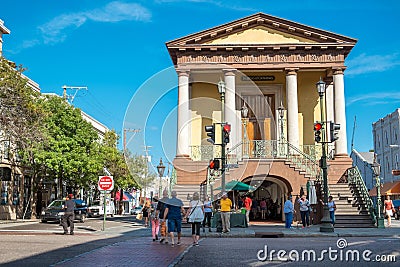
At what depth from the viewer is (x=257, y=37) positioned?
31703 mm

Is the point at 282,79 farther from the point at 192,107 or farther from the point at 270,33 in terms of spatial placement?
the point at 192,107

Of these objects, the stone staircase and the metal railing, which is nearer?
the stone staircase

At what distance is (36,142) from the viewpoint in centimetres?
3186

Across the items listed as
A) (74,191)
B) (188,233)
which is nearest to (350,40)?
(188,233)

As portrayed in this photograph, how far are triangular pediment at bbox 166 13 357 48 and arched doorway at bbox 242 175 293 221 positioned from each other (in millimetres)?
8326

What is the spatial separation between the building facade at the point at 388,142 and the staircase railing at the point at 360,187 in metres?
33.4

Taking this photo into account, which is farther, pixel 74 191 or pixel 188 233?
pixel 74 191

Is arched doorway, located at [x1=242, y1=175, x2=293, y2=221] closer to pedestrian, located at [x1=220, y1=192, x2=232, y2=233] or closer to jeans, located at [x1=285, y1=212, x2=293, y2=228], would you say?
jeans, located at [x1=285, y1=212, x2=293, y2=228]

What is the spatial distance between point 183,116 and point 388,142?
40910mm

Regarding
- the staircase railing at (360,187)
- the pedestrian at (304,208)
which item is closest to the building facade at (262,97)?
the staircase railing at (360,187)

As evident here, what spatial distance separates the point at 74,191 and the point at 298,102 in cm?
2973

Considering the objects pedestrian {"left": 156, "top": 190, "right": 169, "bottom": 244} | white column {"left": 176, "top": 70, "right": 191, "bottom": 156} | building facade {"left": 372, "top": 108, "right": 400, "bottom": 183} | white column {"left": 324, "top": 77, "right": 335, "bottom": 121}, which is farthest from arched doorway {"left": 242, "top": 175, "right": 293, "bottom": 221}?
building facade {"left": 372, "top": 108, "right": 400, "bottom": 183}

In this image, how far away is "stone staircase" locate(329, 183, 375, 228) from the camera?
24280 millimetres

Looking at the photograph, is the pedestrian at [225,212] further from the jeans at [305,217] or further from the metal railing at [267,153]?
the metal railing at [267,153]
